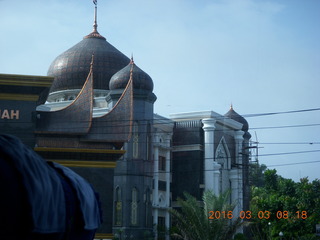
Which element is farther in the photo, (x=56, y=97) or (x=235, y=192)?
(x=235, y=192)

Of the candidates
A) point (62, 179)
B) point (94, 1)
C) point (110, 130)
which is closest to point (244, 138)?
point (94, 1)

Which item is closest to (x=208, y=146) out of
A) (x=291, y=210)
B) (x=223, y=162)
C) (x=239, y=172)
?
(x=223, y=162)

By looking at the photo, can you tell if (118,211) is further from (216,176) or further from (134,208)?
(216,176)

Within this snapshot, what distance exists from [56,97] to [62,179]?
35.0 metres

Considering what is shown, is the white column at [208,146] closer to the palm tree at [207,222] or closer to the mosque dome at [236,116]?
the mosque dome at [236,116]

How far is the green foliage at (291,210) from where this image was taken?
3556cm

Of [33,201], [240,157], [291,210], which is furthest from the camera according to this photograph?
[240,157]

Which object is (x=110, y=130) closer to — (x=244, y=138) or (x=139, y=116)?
Result: (x=139, y=116)

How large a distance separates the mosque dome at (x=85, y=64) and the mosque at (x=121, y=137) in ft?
0.21

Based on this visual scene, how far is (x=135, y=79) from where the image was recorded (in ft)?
102

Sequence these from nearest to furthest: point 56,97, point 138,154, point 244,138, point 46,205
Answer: point 46,205 < point 138,154 < point 56,97 < point 244,138

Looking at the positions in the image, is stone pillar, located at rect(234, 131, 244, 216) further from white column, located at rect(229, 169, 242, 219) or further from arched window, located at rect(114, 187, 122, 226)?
arched window, located at rect(114, 187, 122, 226)

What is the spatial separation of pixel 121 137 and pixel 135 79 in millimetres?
8216

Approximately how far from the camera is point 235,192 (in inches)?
1719
